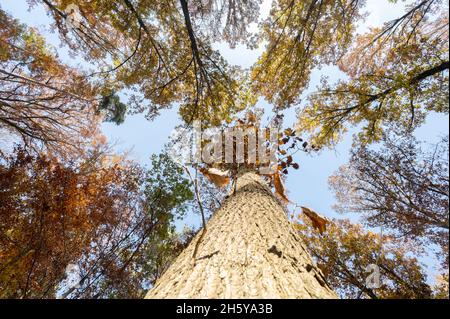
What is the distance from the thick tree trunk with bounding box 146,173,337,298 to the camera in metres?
1.28

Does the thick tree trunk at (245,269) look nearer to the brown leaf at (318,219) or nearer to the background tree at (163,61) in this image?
the brown leaf at (318,219)

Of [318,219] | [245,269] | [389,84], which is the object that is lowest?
[245,269]

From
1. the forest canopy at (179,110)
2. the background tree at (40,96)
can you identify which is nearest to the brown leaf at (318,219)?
the forest canopy at (179,110)

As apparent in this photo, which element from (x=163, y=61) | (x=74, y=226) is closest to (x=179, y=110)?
(x=163, y=61)

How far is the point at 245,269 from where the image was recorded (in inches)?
57.2

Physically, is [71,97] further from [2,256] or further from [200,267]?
[200,267]

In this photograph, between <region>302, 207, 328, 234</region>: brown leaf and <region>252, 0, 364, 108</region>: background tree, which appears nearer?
<region>302, 207, 328, 234</region>: brown leaf

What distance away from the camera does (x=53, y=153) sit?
9414 millimetres

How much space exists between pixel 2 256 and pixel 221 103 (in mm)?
9267

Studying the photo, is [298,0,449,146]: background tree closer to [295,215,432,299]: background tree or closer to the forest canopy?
the forest canopy

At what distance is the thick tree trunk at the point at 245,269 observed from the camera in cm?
128

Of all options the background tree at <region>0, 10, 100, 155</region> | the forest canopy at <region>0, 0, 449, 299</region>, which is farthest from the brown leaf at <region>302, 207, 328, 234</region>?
the background tree at <region>0, 10, 100, 155</region>

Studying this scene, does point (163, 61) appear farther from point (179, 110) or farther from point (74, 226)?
point (74, 226)
